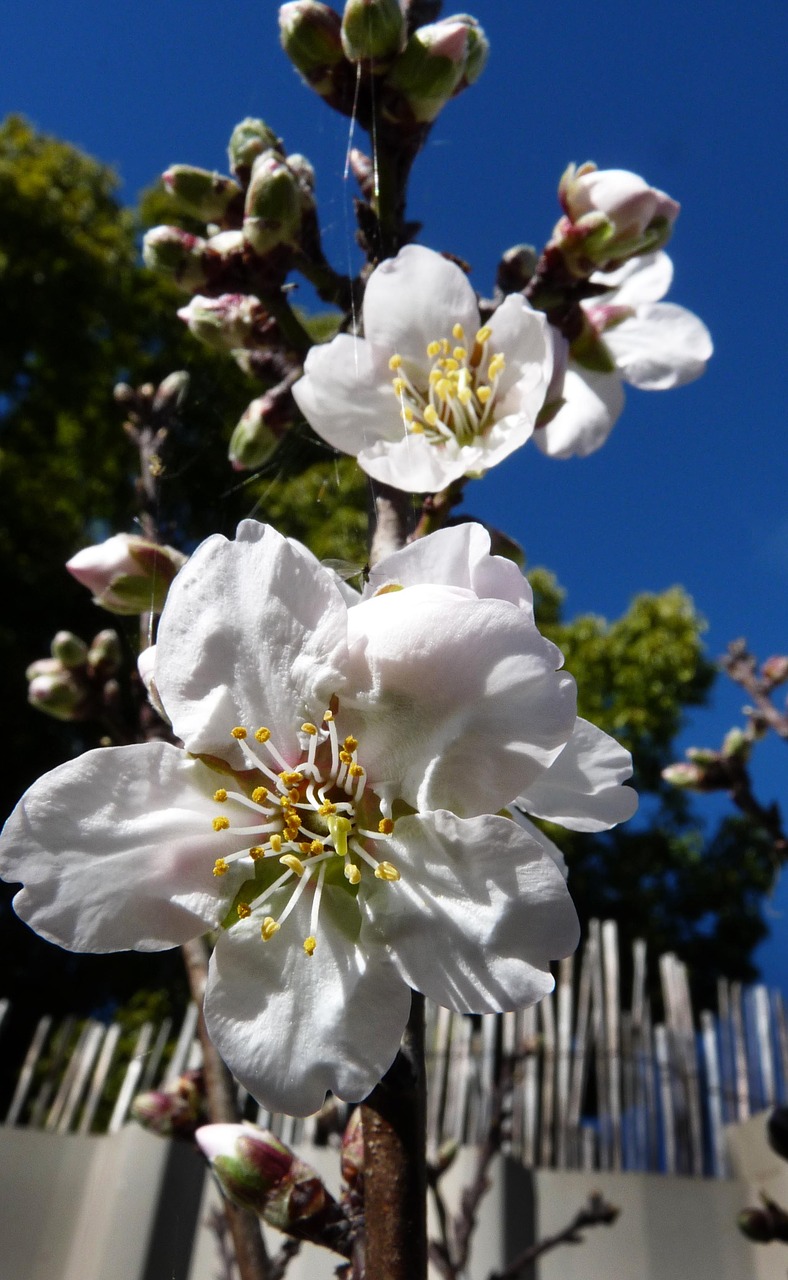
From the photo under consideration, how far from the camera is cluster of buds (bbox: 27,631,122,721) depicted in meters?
1.10

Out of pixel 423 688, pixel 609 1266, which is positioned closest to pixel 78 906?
pixel 423 688

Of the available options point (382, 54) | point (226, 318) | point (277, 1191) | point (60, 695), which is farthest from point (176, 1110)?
point (382, 54)

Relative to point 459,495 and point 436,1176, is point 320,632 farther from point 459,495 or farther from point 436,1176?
point 436,1176

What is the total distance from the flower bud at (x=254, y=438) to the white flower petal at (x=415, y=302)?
116 mm

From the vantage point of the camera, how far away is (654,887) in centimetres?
760

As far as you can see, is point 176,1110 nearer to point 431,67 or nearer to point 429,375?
point 429,375

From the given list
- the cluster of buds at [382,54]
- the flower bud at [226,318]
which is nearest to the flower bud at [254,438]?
the flower bud at [226,318]

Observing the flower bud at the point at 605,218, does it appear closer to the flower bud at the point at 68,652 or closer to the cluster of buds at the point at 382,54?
the cluster of buds at the point at 382,54

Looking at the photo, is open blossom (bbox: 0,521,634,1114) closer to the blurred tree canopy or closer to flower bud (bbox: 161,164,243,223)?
flower bud (bbox: 161,164,243,223)

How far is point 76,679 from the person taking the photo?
1.12m

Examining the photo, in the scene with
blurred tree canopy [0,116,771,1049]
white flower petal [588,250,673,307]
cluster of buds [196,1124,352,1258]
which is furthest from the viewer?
blurred tree canopy [0,116,771,1049]

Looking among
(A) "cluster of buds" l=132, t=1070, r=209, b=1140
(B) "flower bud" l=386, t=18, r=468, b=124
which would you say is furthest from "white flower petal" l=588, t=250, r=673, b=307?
(A) "cluster of buds" l=132, t=1070, r=209, b=1140

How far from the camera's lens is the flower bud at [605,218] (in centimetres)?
76

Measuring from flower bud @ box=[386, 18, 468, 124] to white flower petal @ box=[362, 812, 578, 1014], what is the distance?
0.64 meters
